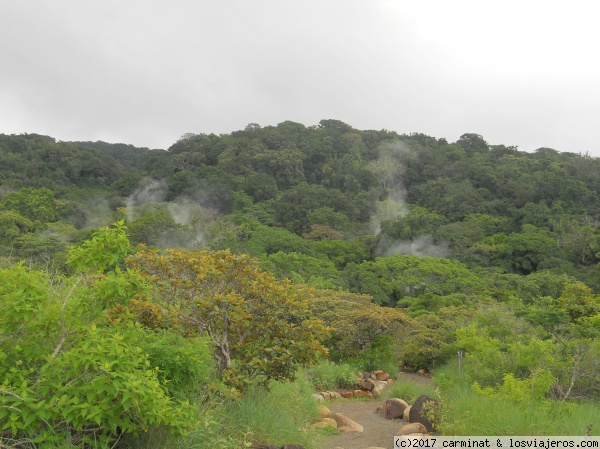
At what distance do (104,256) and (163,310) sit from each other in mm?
2074

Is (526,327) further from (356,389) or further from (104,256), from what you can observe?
(104,256)

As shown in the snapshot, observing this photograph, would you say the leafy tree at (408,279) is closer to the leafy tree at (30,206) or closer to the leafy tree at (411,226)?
the leafy tree at (411,226)

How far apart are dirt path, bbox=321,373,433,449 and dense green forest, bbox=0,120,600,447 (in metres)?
1.16

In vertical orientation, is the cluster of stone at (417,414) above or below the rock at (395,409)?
above

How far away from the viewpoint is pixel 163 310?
630 cm

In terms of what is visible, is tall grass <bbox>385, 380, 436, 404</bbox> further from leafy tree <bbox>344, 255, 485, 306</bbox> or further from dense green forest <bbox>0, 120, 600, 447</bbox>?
leafy tree <bbox>344, 255, 485, 306</bbox>

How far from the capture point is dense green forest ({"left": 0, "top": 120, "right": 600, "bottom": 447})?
4.09 meters

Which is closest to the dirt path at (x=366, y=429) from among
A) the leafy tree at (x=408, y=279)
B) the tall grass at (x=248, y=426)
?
the tall grass at (x=248, y=426)

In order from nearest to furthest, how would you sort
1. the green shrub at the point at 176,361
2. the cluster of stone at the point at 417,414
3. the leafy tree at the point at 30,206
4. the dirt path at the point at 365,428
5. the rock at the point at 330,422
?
the green shrub at the point at 176,361
the dirt path at the point at 365,428
the cluster of stone at the point at 417,414
the rock at the point at 330,422
the leafy tree at the point at 30,206

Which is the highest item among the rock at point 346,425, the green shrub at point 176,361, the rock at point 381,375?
the green shrub at point 176,361

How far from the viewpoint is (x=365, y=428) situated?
8023 mm

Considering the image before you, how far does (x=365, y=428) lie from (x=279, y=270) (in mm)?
16747

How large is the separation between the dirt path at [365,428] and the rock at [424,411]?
34cm

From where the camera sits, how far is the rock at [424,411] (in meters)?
7.12
